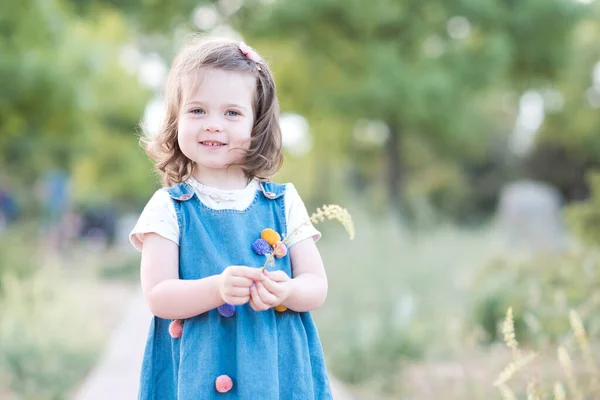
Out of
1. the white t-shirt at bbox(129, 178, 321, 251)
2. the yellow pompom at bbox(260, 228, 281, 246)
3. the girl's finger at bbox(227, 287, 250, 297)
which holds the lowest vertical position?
the girl's finger at bbox(227, 287, 250, 297)

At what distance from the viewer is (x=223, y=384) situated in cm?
187

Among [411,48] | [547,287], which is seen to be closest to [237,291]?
[547,287]

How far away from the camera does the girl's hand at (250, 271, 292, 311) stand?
1754 mm

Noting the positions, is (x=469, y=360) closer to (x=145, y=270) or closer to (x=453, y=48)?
(x=145, y=270)

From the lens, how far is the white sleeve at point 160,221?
1931mm

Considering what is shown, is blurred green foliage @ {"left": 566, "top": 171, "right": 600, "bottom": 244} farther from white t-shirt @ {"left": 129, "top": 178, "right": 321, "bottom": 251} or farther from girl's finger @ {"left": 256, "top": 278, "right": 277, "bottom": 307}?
girl's finger @ {"left": 256, "top": 278, "right": 277, "bottom": 307}

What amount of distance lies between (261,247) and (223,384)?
38cm

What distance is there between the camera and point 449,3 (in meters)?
15.1

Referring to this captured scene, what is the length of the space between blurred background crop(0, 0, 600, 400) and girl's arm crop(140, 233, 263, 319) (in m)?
0.54

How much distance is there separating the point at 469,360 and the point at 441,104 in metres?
10.1

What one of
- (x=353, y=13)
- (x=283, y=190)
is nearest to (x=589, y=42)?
(x=353, y=13)

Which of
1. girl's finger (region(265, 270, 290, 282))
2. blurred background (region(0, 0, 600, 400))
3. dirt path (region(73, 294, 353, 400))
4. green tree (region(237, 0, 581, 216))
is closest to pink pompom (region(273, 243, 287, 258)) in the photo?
girl's finger (region(265, 270, 290, 282))

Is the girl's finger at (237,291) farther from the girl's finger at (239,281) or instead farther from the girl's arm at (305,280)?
the girl's arm at (305,280)

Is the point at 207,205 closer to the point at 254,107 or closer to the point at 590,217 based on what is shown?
the point at 254,107
